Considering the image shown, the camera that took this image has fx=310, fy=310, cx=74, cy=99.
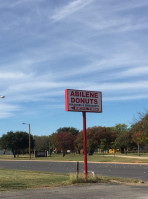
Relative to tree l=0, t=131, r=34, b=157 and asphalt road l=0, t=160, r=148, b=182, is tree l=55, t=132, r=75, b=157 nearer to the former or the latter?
tree l=0, t=131, r=34, b=157

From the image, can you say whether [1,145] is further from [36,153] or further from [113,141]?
[113,141]

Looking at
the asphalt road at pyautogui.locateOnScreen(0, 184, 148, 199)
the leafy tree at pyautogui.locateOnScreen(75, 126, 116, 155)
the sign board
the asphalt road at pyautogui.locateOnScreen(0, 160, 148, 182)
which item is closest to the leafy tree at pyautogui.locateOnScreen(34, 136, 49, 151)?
the leafy tree at pyautogui.locateOnScreen(75, 126, 116, 155)

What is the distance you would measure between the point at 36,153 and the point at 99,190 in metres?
56.9

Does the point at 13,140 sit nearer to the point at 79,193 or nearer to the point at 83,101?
the point at 83,101

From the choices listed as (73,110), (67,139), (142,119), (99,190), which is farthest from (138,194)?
(67,139)

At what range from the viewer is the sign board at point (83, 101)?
1446 cm

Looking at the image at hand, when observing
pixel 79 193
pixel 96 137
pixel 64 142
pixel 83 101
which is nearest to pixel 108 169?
pixel 83 101

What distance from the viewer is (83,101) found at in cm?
1499

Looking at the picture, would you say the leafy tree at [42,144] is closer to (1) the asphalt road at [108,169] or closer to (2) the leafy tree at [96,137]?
(2) the leafy tree at [96,137]

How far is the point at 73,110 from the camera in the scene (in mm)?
14555

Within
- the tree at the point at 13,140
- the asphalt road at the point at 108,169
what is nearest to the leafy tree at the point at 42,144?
the tree at the point at 13,140

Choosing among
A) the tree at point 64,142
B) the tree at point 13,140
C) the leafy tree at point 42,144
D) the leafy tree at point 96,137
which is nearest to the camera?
the leafy tree at point 96,137

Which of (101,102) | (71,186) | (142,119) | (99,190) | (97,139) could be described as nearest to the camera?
(99,190)

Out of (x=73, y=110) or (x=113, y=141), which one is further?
(x=113, y=141)
